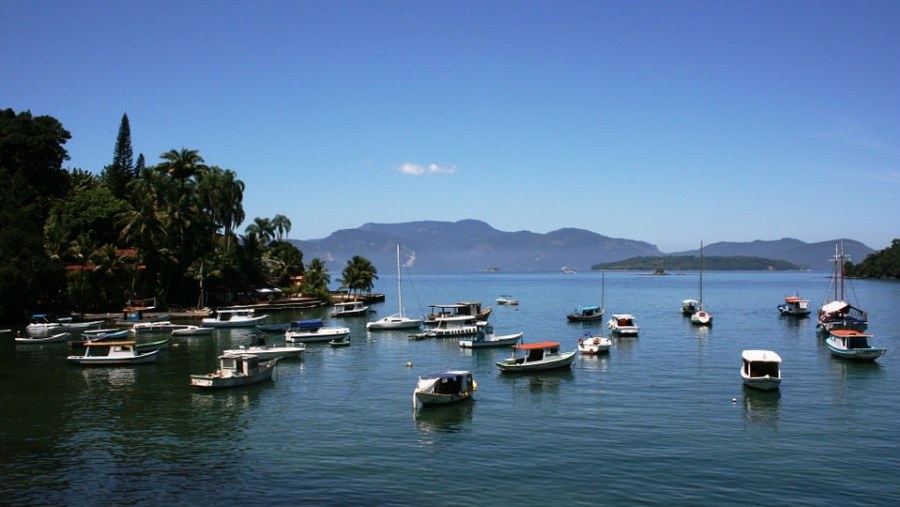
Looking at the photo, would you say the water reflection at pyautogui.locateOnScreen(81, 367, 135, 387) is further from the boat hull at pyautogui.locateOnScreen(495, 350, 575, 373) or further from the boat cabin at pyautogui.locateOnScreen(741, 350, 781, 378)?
the boat cabin at pyautogui.locateOnScreen(741, 350, 781, 378)

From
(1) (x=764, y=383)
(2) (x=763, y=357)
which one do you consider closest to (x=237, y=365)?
(1) (x=764, y=383)

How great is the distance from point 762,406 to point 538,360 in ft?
62.2

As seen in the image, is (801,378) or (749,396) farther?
(801,378)

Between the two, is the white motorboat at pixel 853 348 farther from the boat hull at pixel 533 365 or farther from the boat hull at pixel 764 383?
the boat hull at pixel 533 365

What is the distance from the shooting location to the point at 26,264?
8831 centimetres

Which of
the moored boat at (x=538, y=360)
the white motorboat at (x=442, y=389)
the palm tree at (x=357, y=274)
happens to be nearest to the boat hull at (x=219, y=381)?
the white motorboat at (x=442, y=389)

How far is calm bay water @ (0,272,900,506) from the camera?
28.6m

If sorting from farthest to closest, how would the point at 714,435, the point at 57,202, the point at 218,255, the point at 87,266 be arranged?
the point at 218,255 < the point at 57,202 < the point at 87,266 < the point at 714,435

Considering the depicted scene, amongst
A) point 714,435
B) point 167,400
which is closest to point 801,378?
point 714,435

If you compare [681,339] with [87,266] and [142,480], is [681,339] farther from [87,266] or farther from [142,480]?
[87,266]

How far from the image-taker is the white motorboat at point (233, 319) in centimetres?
9594

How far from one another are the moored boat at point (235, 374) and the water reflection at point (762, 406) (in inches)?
1373

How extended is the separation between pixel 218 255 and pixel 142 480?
9462 cm

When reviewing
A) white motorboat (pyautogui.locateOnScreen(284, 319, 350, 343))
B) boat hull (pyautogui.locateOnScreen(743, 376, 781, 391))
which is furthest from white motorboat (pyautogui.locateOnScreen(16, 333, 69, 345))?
boat hull (pyautogui.locateOnScreen(743, 376, 781, 391))
